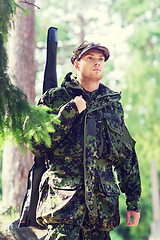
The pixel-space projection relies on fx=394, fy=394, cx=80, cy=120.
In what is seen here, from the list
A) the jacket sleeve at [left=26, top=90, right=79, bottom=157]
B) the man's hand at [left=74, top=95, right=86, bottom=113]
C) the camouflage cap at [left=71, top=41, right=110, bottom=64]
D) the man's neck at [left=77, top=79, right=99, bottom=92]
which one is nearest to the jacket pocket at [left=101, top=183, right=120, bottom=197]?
the jacket sleeve at [left=26, top=90, right=79, bottom=157]

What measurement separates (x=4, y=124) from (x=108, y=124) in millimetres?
1090

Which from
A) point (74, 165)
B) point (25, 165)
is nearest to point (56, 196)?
point (74, 165)

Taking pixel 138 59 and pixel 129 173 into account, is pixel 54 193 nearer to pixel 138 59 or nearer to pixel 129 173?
pixel 129 173

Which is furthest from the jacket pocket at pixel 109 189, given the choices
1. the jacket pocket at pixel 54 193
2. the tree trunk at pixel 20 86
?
the tree trunk at pixel 20 86

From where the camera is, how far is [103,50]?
3936 mm

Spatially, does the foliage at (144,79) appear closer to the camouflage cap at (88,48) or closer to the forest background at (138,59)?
the forest background at (138,59)

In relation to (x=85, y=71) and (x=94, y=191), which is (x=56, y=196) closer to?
(x=94, y=191)

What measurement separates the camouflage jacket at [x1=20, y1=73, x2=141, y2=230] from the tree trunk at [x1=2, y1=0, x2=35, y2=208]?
3511mm

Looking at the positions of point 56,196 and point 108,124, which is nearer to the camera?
point 56,196

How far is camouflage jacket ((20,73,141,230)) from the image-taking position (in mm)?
3496

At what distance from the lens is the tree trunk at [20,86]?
297 inches

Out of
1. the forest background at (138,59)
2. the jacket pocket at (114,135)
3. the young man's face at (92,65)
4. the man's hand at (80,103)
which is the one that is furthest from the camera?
the forest background at (138,59)

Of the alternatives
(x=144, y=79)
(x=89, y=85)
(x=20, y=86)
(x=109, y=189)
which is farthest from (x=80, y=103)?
(x=144, y=79)

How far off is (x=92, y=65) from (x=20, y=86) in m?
4.02
